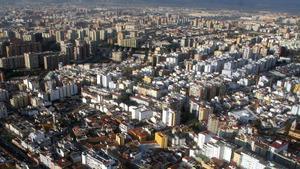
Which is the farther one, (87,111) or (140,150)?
(87,111)

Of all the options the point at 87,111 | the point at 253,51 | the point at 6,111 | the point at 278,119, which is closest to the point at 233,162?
the point at 278,119

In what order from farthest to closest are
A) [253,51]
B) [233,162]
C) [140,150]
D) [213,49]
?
1. [213,49]
2. [253,51]
3. [140,150]
4. [233,162]

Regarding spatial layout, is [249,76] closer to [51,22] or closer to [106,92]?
[106,92]

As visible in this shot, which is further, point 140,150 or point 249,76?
point 249,76

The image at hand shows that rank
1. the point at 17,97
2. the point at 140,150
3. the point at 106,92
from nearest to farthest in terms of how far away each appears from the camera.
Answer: the point at 140,150, the point at 17,97, the point at 106,92

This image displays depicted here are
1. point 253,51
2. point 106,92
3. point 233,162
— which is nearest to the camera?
point 233,162

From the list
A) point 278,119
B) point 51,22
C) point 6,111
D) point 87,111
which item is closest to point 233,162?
point 278,119

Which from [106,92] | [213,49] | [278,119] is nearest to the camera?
[278,119]

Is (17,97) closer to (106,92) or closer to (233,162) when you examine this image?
(106,92)

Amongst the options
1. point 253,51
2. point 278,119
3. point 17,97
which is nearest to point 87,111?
point 17,97
